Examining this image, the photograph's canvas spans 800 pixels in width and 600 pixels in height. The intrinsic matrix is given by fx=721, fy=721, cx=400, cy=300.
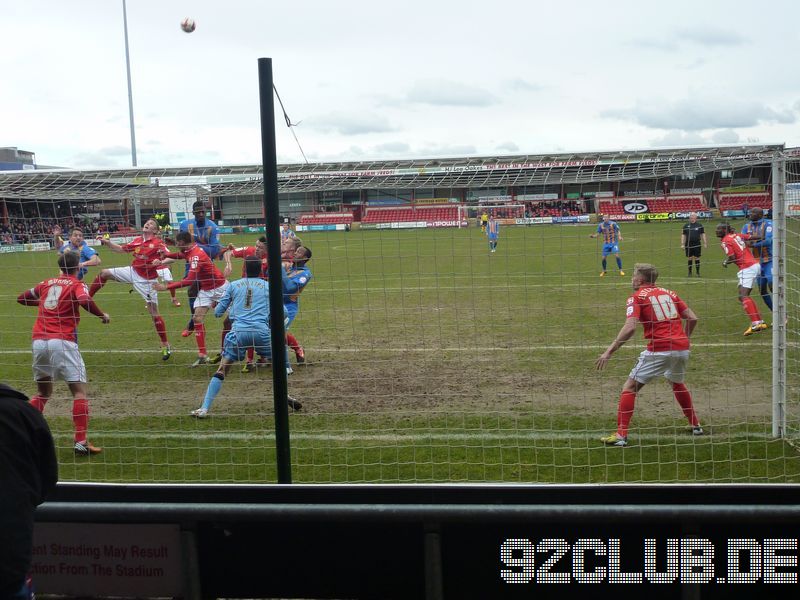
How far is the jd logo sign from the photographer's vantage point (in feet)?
22.0

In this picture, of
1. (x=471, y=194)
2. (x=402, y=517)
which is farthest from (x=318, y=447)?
(x=402, y=517)

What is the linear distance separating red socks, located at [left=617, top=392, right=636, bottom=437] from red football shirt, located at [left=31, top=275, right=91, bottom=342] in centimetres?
515

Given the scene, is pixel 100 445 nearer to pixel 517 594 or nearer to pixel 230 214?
pixel 230 214

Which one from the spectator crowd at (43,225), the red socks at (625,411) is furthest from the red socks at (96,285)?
the red socks at (625,411)

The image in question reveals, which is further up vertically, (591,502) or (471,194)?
(471,194)

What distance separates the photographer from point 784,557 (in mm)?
3400

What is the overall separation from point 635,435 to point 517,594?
3.75 meters

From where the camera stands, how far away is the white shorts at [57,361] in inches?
267

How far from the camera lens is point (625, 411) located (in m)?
6.61

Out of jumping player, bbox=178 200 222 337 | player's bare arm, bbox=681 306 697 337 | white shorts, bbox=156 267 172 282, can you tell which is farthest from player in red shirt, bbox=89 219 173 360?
player's bare arm, bbox=681 306 697 337

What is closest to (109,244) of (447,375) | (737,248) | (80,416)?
(80,416)

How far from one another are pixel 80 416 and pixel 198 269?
2.93 meters

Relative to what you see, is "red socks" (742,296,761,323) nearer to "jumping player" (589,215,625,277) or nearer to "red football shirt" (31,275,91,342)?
"jumping player" (589,215,625,277)

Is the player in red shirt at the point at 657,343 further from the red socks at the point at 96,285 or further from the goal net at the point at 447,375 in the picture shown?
the red socks at the point at 96,285
